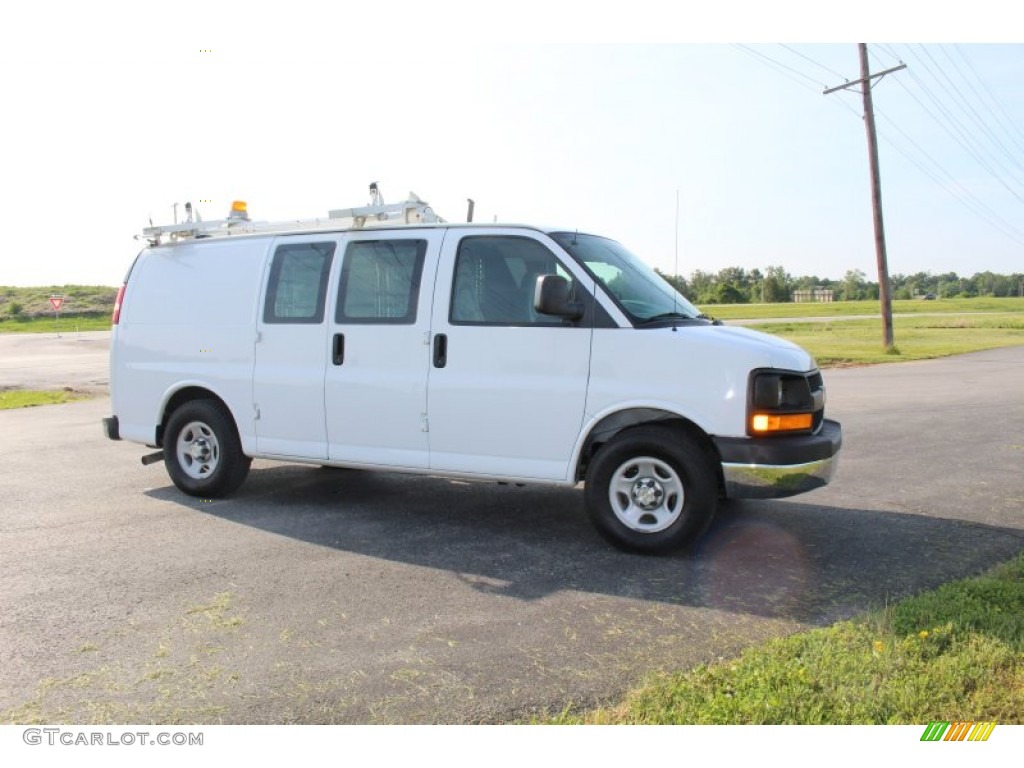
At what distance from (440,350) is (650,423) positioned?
158cm

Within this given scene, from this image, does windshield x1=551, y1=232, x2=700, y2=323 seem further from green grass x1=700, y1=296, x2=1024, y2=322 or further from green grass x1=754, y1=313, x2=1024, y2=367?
green grass x1=700, y1=296, x2=1024, y2=322

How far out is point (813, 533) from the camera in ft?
20.1

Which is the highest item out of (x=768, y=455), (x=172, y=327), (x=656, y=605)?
(x=172, y=327)

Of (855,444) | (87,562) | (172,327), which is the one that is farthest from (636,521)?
(855,444)

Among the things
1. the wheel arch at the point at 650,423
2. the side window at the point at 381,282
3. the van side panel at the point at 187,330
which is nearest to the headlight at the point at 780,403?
the wheel arch at the point at 650,423

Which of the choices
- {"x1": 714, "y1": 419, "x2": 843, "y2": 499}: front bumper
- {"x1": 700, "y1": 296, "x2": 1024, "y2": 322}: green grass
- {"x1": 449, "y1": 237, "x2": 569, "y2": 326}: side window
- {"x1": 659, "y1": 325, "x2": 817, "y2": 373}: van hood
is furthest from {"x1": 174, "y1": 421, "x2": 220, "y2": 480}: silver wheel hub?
{"x1": 700, "y1": 296, "x2": 1024, "y2": 322}: green grass

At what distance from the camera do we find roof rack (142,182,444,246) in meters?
6.53

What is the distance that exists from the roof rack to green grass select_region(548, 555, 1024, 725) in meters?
4.14

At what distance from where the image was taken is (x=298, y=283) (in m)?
6.70

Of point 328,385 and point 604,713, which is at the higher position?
point 328,385

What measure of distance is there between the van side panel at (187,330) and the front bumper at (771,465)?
12.5 ft

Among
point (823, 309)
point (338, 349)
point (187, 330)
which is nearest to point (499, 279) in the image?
point (338, 349)

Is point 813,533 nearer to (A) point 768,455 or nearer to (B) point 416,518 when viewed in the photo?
(A) point 768,455

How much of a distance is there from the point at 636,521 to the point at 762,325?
39.1 m
